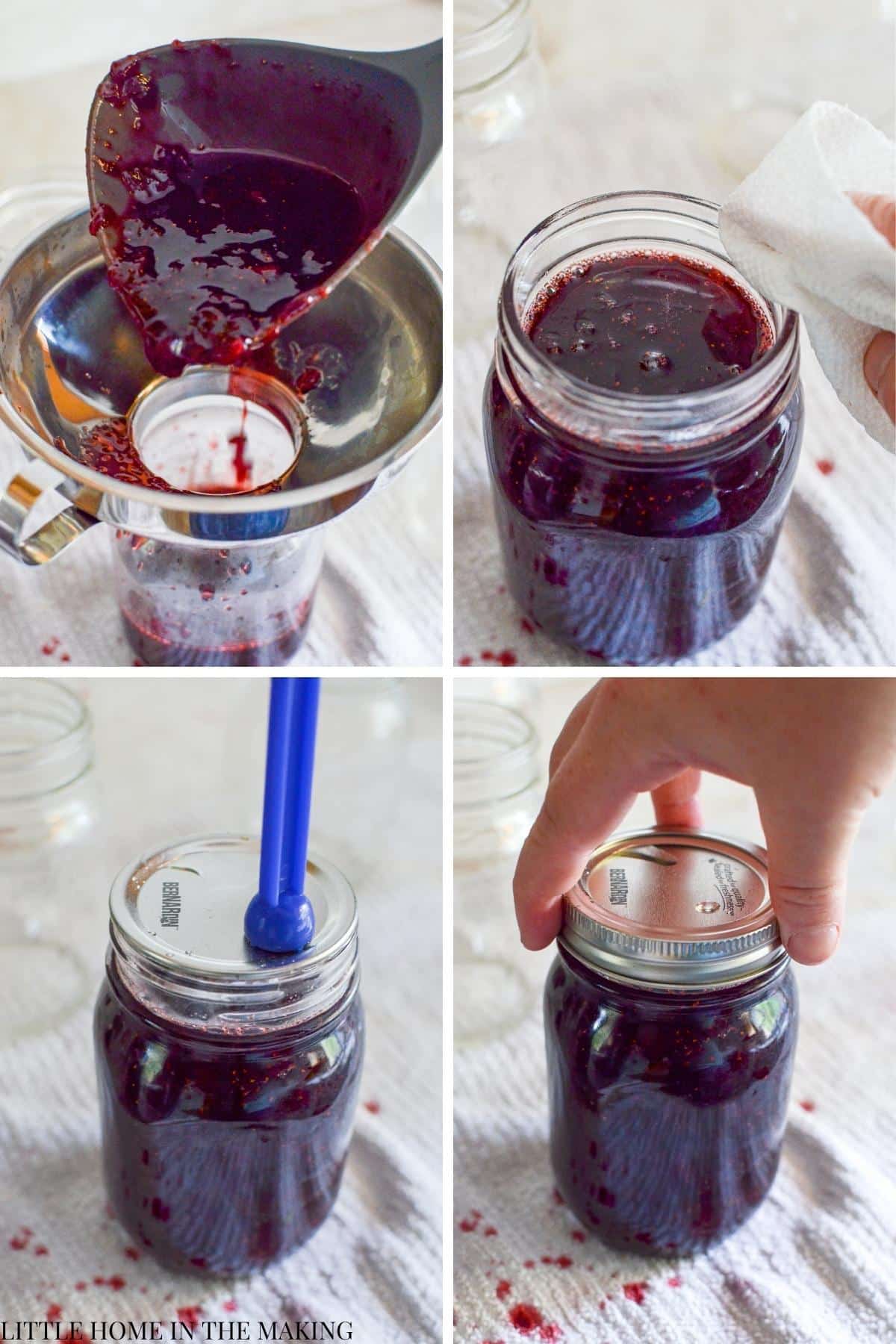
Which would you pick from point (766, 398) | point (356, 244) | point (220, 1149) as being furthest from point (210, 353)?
point (220, 1149)

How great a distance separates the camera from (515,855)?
2.95ft

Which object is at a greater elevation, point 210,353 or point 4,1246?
point 210,353

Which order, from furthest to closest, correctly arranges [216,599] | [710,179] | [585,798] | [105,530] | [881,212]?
[710,179], [105,530], [216,599], [585,798], [881,212]

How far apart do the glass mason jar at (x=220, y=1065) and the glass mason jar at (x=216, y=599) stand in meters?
0.13

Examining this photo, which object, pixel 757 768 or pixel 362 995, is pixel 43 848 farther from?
pixel 757 768

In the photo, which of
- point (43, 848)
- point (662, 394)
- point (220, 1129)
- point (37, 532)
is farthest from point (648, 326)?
point (43, 848)

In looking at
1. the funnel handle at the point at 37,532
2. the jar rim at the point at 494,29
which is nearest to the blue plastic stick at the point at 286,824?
the funnel handle at the point at 37,532

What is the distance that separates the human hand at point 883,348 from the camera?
1.64ft

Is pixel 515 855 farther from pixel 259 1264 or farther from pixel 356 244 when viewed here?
pixel 356 244

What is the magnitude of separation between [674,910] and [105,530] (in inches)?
16.2

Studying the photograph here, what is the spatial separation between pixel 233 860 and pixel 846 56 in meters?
0.78

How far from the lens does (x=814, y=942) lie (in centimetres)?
61

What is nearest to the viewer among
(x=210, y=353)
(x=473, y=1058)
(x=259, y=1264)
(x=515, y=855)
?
(x=210, y=353)

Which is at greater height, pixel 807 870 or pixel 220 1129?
pixel 807 870
